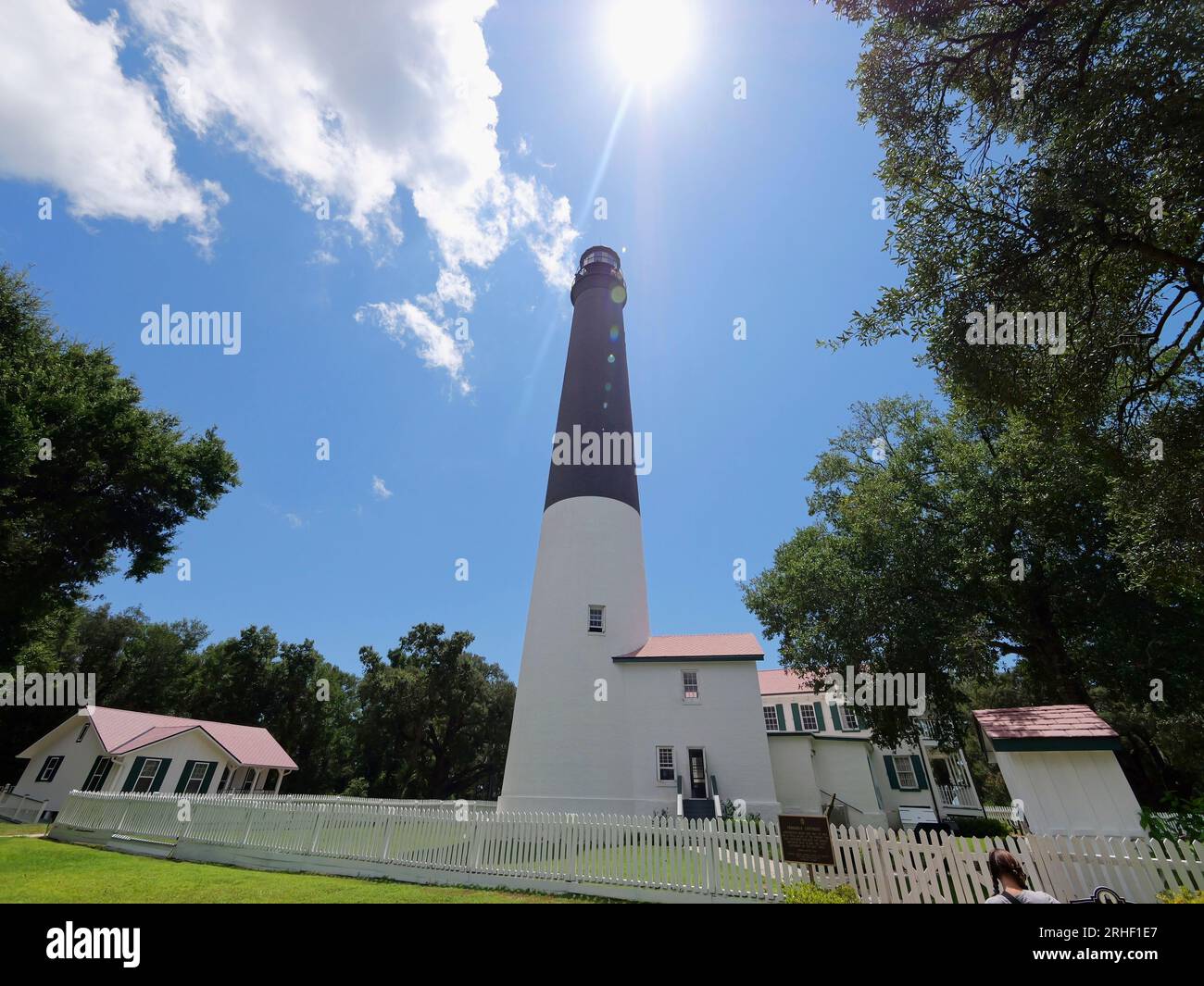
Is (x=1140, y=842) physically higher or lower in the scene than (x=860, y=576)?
lower

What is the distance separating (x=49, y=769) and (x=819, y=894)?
35.5m

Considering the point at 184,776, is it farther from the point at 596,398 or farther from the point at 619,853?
the point at 596,398

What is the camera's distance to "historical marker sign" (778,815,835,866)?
790 cm

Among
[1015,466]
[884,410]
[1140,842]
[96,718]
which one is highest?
[884,410]

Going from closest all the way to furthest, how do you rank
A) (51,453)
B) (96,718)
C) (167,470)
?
(51,453), (167,470), (96,718)

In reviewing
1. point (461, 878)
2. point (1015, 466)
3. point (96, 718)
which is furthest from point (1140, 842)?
point (96, 718)

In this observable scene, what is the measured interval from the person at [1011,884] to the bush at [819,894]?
3298mm

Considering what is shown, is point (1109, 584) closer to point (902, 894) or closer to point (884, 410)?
point (884, 410)

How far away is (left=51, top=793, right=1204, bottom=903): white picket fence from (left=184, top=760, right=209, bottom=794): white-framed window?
12.3m

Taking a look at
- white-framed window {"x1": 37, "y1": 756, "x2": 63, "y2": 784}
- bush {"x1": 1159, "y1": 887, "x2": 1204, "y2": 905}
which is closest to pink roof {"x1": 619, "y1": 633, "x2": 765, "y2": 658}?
bush {"x1": 1159, "y1": 887, "x2": 1204, "y2": 905}

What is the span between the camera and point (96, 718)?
2403 cm

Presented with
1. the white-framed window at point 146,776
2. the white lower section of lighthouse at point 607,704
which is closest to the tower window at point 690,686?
the white lower section of lighthouse at point 607,704

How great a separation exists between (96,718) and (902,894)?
108 ft
